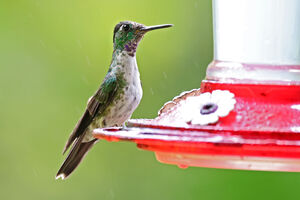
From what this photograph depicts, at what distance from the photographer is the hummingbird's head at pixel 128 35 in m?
4.84

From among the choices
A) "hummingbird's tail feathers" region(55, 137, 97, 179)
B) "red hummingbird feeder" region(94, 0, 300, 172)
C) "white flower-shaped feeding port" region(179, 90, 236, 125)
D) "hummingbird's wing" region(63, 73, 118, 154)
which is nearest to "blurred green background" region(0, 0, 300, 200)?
"hummingbird's tail feathers" region(55, 137, 97, 179)

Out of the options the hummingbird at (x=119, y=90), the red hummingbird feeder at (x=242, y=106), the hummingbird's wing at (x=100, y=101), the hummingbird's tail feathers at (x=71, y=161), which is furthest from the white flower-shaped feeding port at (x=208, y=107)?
the hummingbird's tail feathers at (x=71, y=161)

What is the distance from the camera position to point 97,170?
6.57 metres

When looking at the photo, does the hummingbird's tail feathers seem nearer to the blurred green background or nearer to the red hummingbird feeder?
the blurred green background

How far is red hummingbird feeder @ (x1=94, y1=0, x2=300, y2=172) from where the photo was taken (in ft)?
8.07

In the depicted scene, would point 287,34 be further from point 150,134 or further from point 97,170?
point 97,170

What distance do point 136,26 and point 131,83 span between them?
0.43 m

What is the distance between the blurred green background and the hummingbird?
0.97 meters

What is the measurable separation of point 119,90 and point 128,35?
16.7 inches

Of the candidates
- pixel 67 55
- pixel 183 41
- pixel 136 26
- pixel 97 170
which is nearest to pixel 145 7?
pixel 183 41

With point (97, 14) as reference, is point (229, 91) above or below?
above

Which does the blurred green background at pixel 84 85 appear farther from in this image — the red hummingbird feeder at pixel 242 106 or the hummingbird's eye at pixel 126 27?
the red hummingbird feeder at pixel 242 106

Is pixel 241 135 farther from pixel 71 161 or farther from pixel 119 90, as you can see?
pixel 71 161

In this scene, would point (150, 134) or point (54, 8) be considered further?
point (54, 8)
